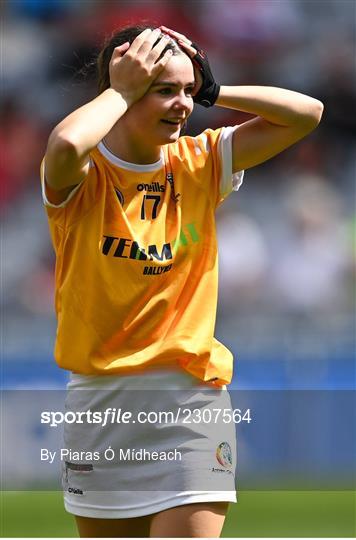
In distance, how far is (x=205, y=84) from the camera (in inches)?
133

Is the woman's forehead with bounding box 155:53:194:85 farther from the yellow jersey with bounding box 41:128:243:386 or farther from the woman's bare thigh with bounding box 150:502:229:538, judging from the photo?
the woman's bare thigh with bounding box 150:502:229:538

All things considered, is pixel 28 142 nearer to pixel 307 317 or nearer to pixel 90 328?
pixel 307 317

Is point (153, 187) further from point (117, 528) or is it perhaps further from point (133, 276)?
point (117, 528)

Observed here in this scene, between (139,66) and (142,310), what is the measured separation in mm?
775

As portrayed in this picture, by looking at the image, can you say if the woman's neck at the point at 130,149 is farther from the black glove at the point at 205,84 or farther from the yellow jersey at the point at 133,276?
the black glove at the point at 205,84

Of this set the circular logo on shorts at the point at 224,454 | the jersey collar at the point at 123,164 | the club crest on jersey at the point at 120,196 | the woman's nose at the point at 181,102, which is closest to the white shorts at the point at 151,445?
the circular logo on shorts at the point at 224,454

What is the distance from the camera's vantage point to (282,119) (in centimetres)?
346

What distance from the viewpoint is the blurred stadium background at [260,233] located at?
7.58 meters

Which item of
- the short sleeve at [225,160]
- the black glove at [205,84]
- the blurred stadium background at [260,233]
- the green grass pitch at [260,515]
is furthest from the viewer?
the blurred stadium background at [260,233]

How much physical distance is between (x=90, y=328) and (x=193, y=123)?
6346 millimetres

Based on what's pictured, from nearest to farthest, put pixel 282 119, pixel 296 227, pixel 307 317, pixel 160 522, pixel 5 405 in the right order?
1. pixel 160 522
2. pixel 282 119
3. pixel 5 405
4. pixel 307 317
5. pixel 296 227

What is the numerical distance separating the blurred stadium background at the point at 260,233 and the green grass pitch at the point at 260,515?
0.12 ft

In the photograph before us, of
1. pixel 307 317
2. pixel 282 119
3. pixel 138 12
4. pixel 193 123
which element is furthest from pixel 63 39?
pixel 282 119

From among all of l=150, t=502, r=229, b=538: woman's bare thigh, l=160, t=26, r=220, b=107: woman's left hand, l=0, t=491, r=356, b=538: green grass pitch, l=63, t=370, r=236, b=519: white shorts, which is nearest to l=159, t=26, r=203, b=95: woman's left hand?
l=160, t=26, r=220, b=107: woman's left hand
